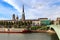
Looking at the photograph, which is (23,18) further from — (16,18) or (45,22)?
(45,22)

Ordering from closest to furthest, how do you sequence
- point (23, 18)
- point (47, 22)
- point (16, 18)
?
point (47, 22) → point (23, 18) → point (16, 18)

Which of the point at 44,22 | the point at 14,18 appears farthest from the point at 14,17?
the point at 44,22

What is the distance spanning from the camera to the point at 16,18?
420 ft

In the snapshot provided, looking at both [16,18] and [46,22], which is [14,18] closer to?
[16,18]

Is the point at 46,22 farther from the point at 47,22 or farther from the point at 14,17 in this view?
the point at 14,17

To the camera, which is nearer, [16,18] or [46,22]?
[46,22]

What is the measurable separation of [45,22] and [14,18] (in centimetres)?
3002

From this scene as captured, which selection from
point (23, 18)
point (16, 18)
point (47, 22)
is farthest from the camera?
point (16, 18)

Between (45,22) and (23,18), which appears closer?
(45,22)

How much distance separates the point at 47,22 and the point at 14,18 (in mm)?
31651

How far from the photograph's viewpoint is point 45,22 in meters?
105

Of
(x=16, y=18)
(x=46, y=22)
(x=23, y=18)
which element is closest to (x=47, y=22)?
(x=46, y=22)

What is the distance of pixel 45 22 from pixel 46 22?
34.3 inches

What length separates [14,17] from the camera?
426ft
